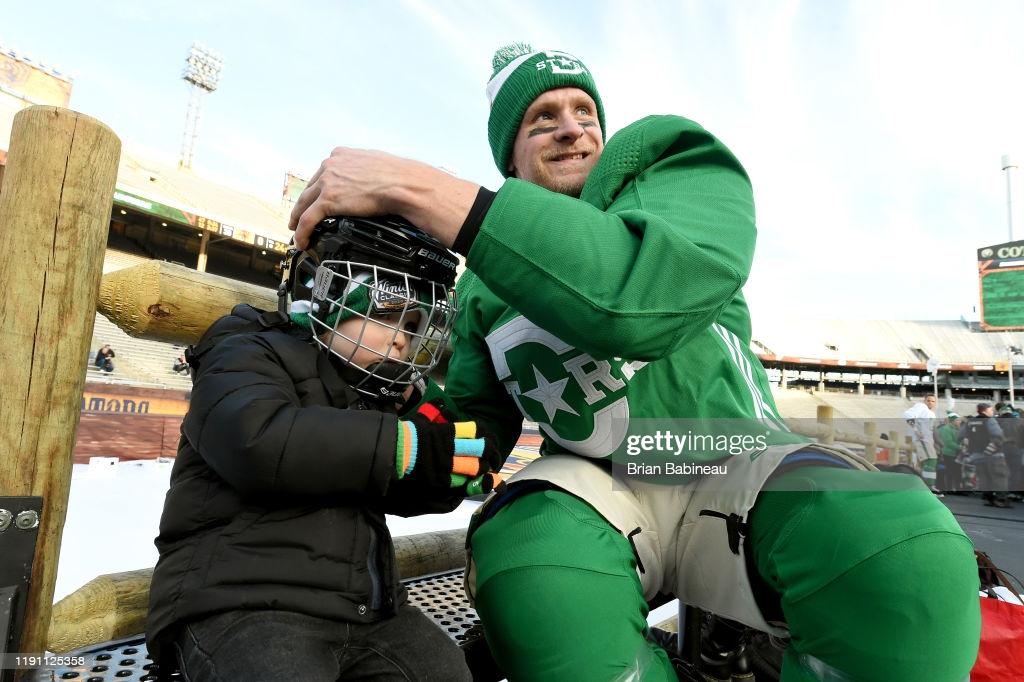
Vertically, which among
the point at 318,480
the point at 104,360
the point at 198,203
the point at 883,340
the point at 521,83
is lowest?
the point at 318,480

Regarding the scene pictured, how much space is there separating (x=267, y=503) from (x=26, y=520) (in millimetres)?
395

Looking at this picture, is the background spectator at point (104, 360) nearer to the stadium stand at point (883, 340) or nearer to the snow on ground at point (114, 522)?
the snow on ground at point (114, 522)

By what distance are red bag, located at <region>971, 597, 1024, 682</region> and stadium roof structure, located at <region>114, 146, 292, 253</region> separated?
1780cm

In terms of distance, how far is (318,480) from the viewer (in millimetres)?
941

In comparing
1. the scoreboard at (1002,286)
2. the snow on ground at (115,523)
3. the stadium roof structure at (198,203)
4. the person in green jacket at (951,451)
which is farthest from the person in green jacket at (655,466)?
the scoreboard at (1002,286)

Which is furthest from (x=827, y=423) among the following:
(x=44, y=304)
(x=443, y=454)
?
(x=44, y=304)

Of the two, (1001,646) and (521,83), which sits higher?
(521,83)

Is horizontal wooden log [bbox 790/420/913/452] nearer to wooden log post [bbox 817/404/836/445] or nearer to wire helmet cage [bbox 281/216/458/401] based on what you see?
Result: wooden log post [bbox 817/404/836/445]

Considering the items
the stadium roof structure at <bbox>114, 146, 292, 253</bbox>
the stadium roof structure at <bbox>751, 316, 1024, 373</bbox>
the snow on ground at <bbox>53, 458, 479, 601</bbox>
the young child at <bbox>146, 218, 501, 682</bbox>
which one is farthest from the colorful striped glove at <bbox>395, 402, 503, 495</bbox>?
the stadium roof structure at <bbox>751, 316, 1024, 373</bbox>

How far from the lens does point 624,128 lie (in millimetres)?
1145

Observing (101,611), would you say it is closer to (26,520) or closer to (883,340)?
(26,520)

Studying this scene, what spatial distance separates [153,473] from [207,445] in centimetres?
289

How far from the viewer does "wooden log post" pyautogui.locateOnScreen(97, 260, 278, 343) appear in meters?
1.30

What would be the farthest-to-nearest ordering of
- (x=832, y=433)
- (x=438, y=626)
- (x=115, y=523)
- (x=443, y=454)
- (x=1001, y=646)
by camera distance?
1. (x=115, y=523)
2. (x=1001, y=646)
3. (x=438, y=626)
4. (x=832, y=433)
5. (x=443, y=454)
